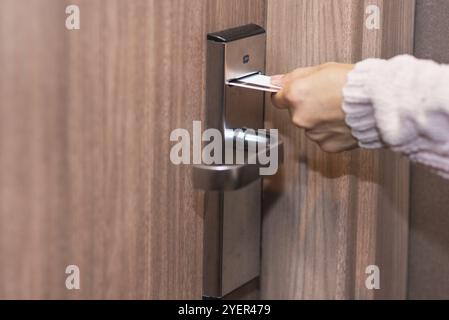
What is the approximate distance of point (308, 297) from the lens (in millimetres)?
754

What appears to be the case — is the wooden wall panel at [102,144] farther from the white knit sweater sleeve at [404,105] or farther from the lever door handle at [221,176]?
the white knit sweater sleeve at [404,105]

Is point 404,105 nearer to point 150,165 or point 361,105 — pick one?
point 361,105

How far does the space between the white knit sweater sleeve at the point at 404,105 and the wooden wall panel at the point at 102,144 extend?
0.42ft

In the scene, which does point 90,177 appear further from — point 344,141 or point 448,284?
point 448,284

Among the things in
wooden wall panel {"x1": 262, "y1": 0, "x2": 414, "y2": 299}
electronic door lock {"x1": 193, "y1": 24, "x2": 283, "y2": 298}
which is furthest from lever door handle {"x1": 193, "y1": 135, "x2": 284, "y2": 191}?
wooden wall panel {"x1": 262, "y1": 0, "x2": 414, "y2": 299}

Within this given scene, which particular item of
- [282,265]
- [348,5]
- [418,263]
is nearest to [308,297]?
[282,265]

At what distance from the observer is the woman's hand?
63 centimetres

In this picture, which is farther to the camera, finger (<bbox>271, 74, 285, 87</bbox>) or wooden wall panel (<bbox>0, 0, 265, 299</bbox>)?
finger (<bbox>271, 74, 285, 87</bbox>)

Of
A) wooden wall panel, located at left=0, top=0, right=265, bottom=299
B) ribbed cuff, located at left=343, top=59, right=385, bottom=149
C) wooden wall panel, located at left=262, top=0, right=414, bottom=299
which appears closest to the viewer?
wooden wall panel, located at left=0, top=0, right=265, bottom=299

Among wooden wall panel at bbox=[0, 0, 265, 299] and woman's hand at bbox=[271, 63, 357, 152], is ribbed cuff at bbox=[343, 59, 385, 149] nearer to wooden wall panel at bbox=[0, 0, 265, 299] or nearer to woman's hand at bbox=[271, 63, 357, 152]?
woman's hand at bbox=[271, 63, 357, 152]

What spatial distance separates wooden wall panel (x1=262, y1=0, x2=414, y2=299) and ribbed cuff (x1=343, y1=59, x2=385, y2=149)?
0.30 ft

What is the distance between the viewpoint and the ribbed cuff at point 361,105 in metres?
0.61

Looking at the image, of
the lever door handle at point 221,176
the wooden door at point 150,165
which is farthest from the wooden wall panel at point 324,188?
the lever door handle at point 221,176
